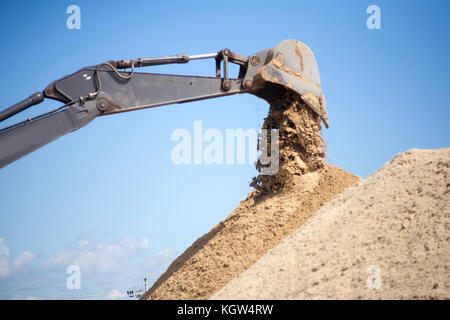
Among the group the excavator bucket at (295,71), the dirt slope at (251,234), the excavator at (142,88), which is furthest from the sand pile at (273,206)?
the excavator at (142,88)

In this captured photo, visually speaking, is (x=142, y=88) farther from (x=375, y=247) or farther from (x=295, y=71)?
(x=375, y=247)

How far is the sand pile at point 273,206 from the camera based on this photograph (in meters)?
8.78

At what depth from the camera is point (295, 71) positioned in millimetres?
10242

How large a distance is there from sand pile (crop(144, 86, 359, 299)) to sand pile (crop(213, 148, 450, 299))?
1.71 feet

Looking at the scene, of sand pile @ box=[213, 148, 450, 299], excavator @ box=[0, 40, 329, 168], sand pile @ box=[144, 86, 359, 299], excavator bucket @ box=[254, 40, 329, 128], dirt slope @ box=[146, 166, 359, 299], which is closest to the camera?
sand pile @ box=[213, 148, 450, 299]

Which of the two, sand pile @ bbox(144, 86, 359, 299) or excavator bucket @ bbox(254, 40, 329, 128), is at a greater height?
excavator bucket @ bbox(254, 40, 329, 128)

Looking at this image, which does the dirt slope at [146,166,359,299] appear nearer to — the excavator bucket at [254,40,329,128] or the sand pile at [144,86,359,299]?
the sand pile at [144,86,359,299]

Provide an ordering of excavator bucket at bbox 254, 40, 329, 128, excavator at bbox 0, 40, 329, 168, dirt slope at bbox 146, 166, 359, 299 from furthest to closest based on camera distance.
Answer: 1. excavator bucket at bbox 254, 40, 329, 128
2. dirt slope at bbox 146, 166, 359, 299
3. excavator at bbox 0, 40, 329, 168

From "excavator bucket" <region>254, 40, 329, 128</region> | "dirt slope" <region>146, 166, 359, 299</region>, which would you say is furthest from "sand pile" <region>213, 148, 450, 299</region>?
"excavator bucket" <region>254, 40, 329, 128</region>

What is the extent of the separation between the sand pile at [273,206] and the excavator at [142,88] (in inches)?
19.5

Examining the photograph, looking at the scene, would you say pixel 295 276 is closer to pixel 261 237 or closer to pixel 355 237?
pixel 355 237

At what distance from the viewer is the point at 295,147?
10383 mm

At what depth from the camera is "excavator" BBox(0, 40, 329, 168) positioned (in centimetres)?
835
